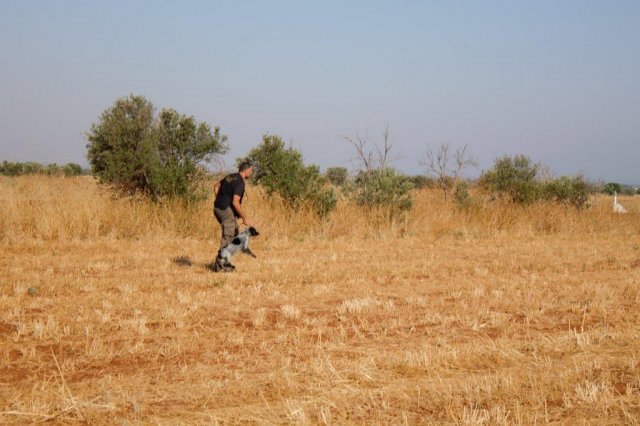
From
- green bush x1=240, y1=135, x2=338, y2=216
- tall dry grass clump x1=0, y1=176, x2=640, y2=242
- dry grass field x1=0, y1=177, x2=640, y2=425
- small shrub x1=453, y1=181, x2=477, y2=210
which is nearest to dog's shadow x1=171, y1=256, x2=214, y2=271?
dry grass field x1=0, y1=177, x2=640, y2=425

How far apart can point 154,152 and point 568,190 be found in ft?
48.9

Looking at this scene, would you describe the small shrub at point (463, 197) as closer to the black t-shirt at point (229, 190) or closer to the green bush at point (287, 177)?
the green bush at point (287, 177)

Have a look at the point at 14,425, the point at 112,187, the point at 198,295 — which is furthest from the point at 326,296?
the point at 112,187

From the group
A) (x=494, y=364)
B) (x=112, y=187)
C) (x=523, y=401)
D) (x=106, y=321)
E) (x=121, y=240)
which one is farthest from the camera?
(x=112, y=187)

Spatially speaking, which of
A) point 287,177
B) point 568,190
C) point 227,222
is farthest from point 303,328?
point 568,190

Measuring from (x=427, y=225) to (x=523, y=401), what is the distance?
12.7 meters

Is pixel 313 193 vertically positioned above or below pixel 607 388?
above

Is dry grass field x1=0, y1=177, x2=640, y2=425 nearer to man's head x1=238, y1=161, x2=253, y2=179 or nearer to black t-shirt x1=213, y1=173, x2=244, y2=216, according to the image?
black t-shirt x1=213, y1=173, x2=244, y2=216

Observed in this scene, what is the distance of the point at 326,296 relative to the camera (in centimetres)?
858

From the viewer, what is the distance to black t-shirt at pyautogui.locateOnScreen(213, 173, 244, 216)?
394 inches

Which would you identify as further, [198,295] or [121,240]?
[121,240]

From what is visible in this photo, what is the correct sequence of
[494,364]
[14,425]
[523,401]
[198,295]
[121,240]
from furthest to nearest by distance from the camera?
1. [121,240]
2. [198,295]
3. [494,364]
4. [523,401]
5. [14,425]

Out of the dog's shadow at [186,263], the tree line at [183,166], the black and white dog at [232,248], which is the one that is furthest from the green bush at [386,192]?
the black and white dog at [232,248]

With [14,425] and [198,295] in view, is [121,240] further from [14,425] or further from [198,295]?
[14,425]
